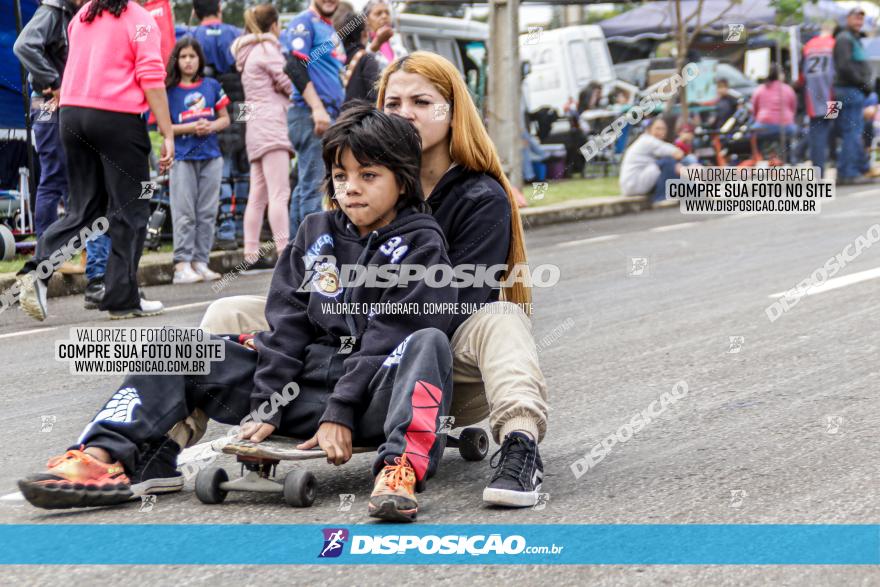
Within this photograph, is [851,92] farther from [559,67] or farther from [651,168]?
[559,67]

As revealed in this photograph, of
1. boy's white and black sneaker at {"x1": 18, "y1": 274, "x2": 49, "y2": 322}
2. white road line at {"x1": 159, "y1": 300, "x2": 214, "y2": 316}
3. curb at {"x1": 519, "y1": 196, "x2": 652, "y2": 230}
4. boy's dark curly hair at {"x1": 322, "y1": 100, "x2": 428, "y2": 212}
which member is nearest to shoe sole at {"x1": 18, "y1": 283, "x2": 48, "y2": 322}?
boy's white and black sneaker at {"x1": 18, "y1": 274, "x2": 49, "y2": 322}

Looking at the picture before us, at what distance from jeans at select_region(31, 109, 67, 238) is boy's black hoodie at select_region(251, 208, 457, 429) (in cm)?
523

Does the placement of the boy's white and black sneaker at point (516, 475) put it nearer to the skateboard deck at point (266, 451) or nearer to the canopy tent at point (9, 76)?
the skateboard deck at point (266, 451)

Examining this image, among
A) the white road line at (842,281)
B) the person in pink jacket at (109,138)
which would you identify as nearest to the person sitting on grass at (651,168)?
the white road line at (842,281)

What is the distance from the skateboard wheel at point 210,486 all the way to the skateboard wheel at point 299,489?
188 mm

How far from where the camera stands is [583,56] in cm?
2314

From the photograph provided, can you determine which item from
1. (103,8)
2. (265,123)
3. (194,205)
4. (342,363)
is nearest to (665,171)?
(265,123)

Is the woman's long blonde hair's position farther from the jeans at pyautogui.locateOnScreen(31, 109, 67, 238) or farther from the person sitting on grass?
the person sitting on grass

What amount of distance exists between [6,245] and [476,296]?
697cm

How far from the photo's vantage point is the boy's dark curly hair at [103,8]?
7438 millimetres

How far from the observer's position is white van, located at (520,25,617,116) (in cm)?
2277

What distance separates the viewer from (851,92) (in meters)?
17.2

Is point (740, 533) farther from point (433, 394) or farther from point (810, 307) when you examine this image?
point (810, 307)

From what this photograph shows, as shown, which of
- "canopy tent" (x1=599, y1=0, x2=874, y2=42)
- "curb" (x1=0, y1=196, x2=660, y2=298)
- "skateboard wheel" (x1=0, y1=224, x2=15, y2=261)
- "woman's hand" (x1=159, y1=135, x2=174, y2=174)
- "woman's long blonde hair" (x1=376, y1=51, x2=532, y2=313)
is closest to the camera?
"woman's long blonde hair" (x1=376, y1=51, x2=532, y2=313)
